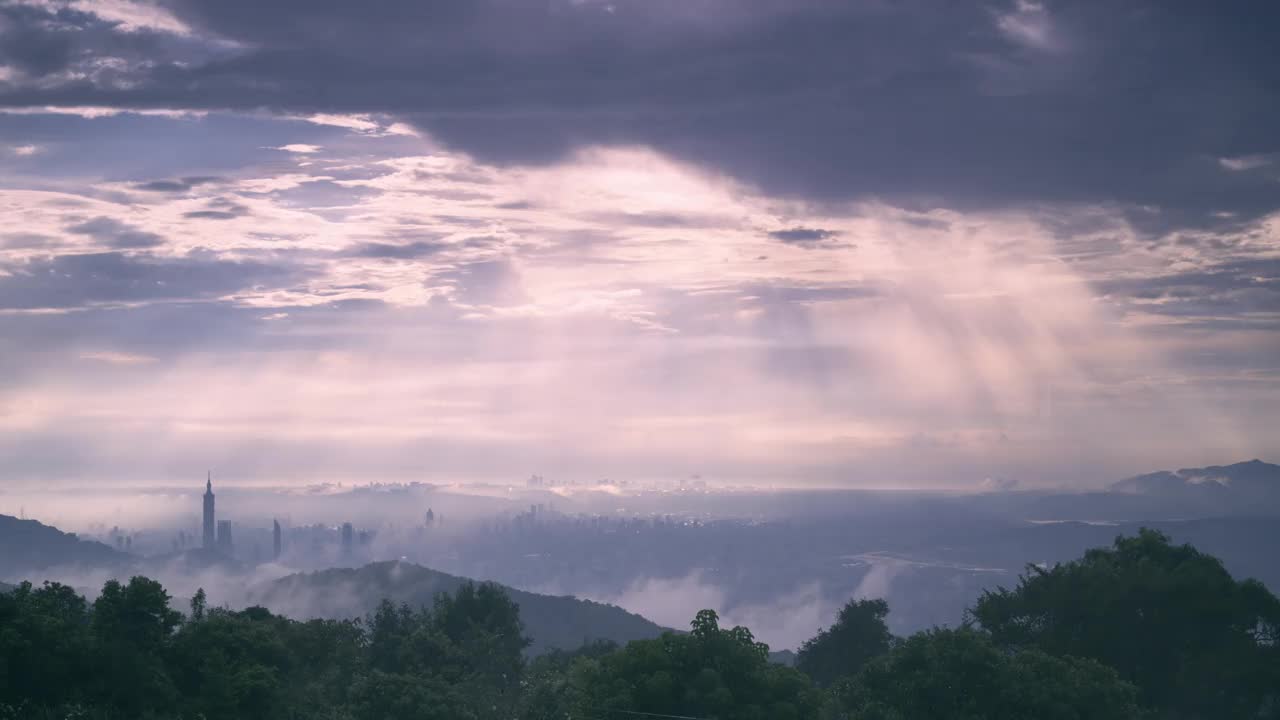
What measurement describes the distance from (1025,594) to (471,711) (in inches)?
1777

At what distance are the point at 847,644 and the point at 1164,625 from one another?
35619 mm

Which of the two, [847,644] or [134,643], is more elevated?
[134,643]

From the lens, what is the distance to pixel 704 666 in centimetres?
5728

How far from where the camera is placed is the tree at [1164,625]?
2835 inches

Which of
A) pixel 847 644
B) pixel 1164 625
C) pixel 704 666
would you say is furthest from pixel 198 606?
pixel 1164 625

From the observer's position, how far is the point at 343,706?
66562 millimetres

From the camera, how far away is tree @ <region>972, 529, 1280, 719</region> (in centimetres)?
7200

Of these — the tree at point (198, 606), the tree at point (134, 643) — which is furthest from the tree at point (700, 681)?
the tree at point (198, 606)

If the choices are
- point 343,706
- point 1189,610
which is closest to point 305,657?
point 343,706

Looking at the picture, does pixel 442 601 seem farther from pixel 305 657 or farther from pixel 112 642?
pixel 112 642

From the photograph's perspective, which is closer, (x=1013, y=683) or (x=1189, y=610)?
(x=1013, y=683)

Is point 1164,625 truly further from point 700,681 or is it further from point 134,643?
point 134,643

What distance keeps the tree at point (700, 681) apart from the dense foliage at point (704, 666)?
0.10 meters

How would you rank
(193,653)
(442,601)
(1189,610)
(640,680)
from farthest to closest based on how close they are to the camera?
(442,601)
(1189,610)
(193,653)
(640,680)
